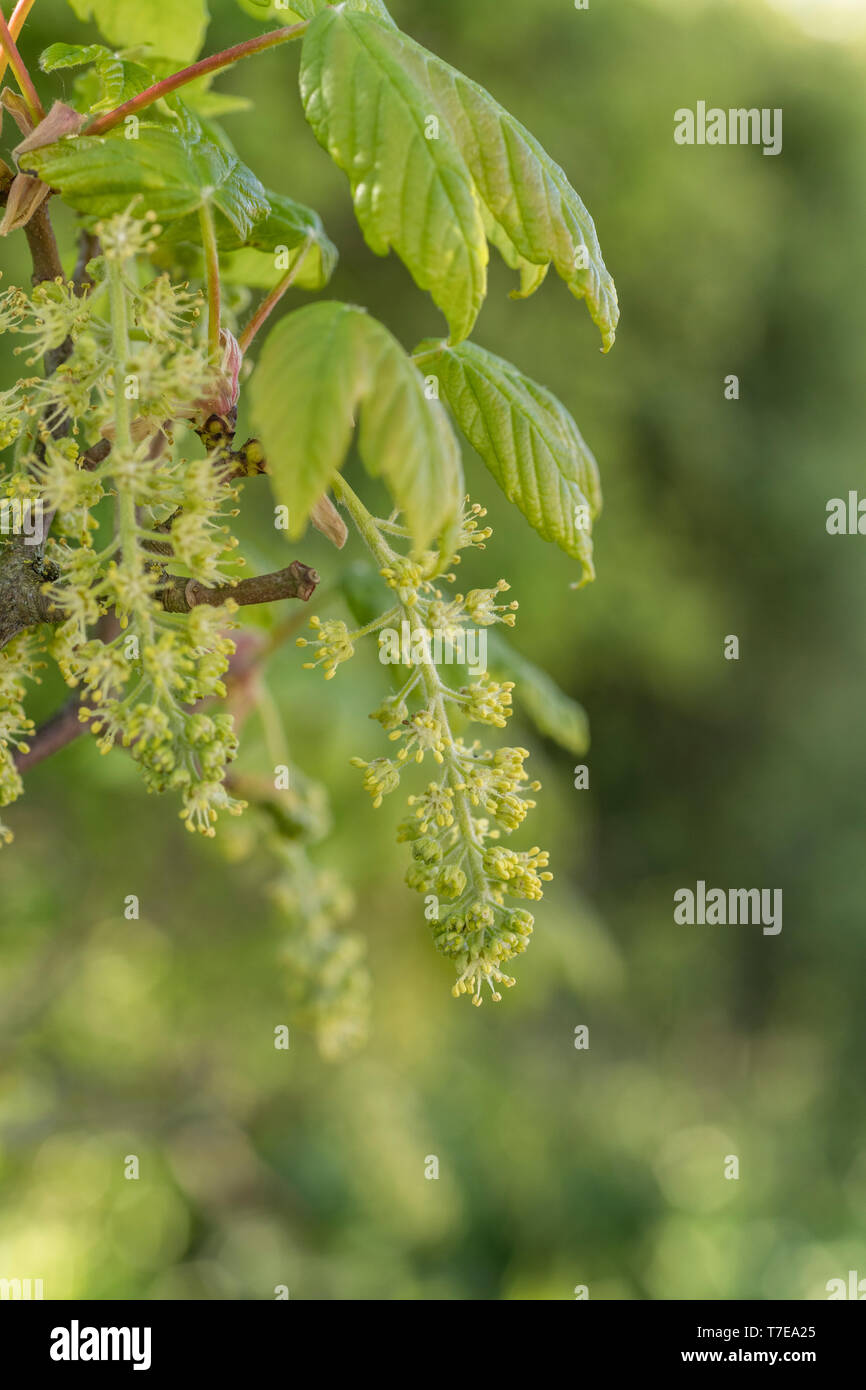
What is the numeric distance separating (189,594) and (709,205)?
3.17 meters

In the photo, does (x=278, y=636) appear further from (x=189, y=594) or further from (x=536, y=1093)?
(x=536, y=1093)

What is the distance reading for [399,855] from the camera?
188 cm

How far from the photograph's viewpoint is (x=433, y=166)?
451 mm

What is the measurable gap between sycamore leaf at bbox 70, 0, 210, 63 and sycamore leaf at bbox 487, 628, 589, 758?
1.63ft

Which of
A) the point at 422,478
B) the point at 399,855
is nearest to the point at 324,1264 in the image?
the point at 399,855

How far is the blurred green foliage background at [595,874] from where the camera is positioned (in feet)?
7.52

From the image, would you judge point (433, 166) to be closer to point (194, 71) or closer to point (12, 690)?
point (194, 71)

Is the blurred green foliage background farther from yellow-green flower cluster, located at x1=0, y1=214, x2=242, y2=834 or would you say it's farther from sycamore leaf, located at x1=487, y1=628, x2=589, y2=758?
yellow-green flower cluster, located at x1=0, y1=214, x2=242, y2=834

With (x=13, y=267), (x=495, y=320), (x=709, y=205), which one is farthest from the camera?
(x=709, y=205)

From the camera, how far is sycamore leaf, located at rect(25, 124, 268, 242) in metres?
0.48

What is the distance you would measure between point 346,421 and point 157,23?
0.50 meters

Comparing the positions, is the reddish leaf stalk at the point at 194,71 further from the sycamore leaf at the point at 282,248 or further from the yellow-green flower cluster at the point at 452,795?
the yellow-green flower cluster at the point at 452,795

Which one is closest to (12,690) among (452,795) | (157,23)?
(452,795)

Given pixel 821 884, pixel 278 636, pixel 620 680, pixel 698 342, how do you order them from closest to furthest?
pixel 278 636 → pixel 698 342 → pixel 620 680 → pixel 821 884
